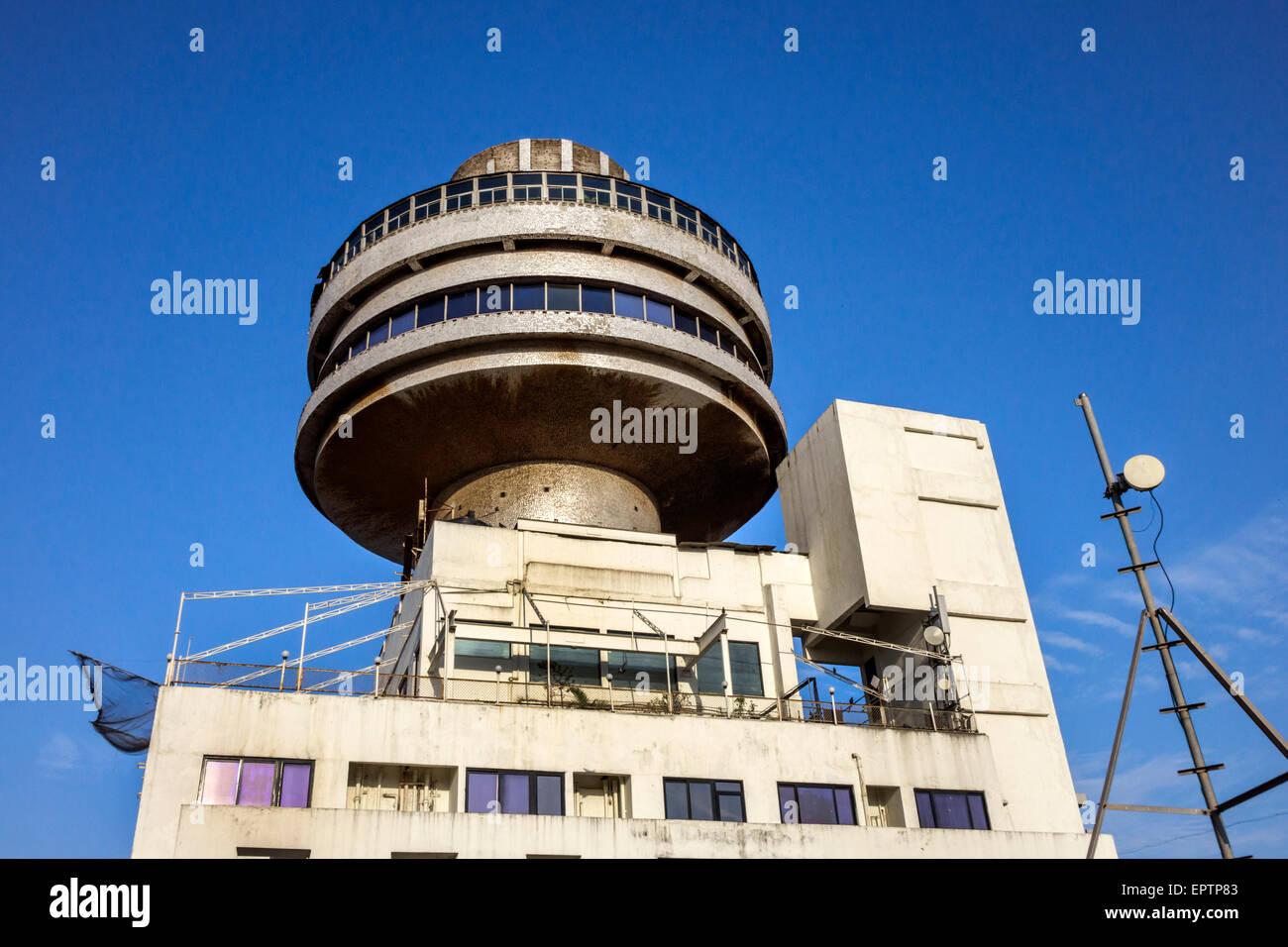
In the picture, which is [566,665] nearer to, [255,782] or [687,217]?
[255,782]

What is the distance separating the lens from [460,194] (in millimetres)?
38406

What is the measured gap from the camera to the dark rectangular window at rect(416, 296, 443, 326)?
120ft

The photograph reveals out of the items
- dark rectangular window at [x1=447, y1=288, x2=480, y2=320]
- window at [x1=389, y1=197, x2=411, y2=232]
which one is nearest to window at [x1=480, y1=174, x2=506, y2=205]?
window at [x1=389, y1=197, x2=411, y2=232]

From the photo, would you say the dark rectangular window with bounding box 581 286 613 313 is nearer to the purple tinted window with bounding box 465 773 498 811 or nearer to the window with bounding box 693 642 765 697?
the window with bounding box 693 642 765 697

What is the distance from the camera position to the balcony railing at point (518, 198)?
1506 inches

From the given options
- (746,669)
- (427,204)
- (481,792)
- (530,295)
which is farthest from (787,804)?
(427,204)

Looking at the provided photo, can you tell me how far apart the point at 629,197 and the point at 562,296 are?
4.93 metres

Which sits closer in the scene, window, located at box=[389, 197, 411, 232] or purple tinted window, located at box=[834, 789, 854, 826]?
purple tinted window, located at box=[834, 789, 854, 826]

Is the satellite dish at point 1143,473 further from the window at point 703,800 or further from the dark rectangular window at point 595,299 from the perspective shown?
the dark rectangular window at point 595,299

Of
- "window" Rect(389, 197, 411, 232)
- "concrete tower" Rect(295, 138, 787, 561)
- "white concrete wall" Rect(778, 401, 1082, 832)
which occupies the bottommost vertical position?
"white concrete wall" Rect(778, 401, 1082, 832)
